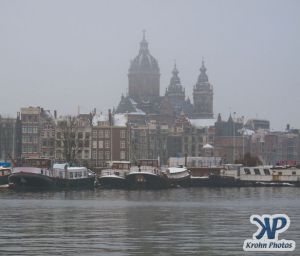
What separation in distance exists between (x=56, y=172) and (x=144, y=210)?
148 ft

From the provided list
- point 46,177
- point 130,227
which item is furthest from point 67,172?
point 130,227

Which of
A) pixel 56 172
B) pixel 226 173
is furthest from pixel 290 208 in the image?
pixel 226 173

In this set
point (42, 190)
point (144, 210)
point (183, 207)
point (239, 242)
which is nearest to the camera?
point (239, 242)

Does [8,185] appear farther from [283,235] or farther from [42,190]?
[283,235]

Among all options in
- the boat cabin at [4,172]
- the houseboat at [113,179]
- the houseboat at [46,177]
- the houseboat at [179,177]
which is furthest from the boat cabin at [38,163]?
the houseboat at [179,177]

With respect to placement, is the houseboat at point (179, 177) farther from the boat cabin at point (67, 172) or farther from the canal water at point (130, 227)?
the canal water at point (130, 227)

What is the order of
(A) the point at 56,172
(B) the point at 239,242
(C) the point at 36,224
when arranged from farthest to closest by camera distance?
(A) the point at 56,172, (C) the point at 36,224, (B) the point at 239,242

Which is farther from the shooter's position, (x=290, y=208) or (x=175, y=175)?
(x=175, y=175)

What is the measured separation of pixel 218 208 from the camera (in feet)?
236

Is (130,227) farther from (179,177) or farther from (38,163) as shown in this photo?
(179,177)

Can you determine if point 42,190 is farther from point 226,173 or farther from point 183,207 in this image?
point 226,173

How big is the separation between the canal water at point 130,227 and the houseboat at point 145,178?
37.9 metres

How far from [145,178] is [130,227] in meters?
63.8

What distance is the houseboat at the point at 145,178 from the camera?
117 meters
